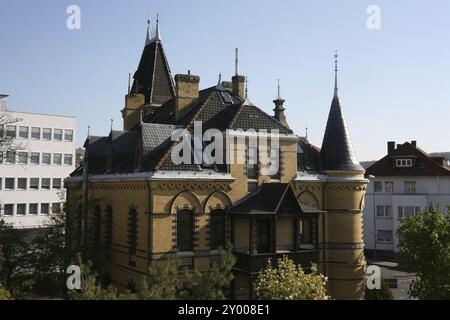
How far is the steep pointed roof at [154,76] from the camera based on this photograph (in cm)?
3922

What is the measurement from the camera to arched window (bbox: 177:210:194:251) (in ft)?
83.4

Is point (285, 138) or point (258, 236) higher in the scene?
point (285, 138)

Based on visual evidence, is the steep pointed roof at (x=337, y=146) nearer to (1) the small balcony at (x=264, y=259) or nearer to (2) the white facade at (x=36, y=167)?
(1) the small balcony at (x=264, y=259)

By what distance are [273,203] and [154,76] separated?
1850cm

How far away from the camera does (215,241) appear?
26.7 meters

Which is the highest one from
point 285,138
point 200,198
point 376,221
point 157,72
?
point 157,72

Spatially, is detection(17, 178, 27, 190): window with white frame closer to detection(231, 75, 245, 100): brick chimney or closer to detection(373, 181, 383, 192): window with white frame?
detection(231, 75, 245, 100): brick chimney

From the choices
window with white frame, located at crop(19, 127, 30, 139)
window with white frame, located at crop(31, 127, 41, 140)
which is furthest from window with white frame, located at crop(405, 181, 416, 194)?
window with white frame, located at crop(19, 127, 30, 139)

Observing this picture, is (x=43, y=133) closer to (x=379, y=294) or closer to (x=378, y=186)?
(x=378, y=186)

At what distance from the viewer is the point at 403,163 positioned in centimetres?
5500

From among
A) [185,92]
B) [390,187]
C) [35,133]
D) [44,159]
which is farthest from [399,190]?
[35,133]
